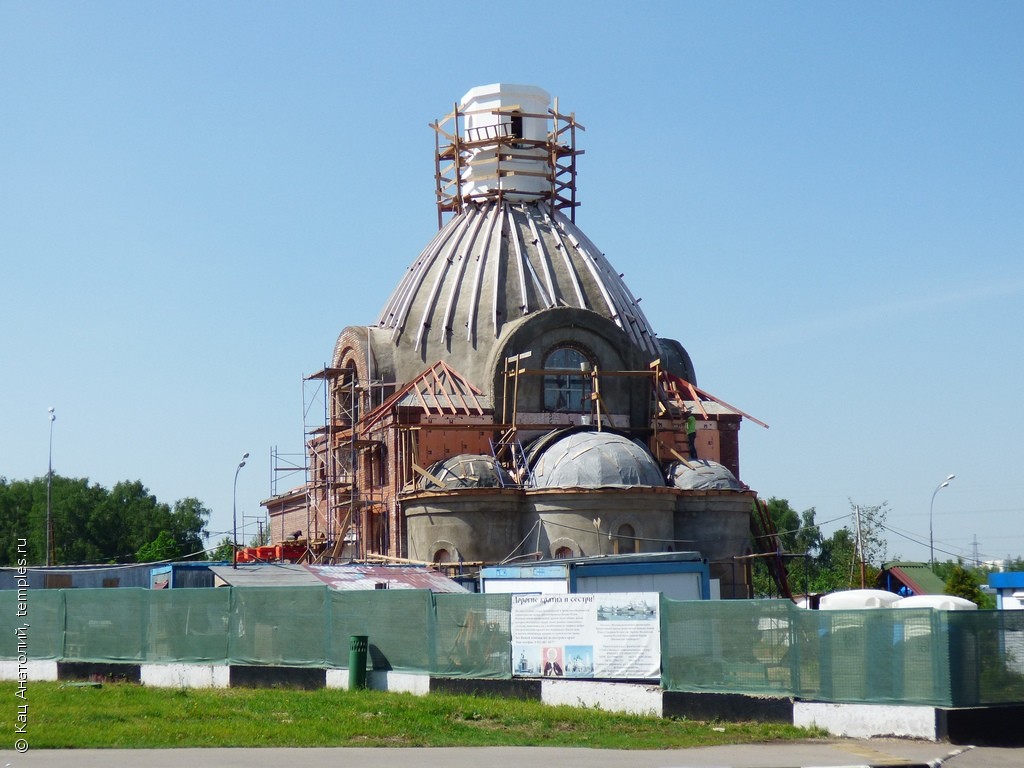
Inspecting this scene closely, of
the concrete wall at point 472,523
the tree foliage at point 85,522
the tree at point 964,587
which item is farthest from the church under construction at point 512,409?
the tree foliage at point 85,522

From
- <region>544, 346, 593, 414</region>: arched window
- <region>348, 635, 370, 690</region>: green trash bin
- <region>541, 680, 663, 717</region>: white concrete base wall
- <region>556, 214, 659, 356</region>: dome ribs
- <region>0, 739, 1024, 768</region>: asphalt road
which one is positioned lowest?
<region>0, 739, 1024, 768</region>: asphalt road

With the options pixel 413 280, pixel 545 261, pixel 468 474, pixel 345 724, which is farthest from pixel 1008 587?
pixel 413 280

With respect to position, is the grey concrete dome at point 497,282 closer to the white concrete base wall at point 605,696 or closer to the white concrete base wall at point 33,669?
the white concrete base wall at point 33,669

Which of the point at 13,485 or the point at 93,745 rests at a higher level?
the point at 13,485

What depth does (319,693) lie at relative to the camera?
24.4 m

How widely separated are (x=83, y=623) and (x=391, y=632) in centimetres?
741

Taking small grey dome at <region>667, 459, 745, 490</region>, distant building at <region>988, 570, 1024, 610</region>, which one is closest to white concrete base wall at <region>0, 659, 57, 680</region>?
distant building at <region>988, 570, 1024, 610</region>

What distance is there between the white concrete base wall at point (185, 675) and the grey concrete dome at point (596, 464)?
58.0 ft

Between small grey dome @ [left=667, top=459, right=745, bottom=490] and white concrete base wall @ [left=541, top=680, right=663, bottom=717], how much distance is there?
77.2 feet

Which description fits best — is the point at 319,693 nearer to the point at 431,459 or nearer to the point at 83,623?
the point at 83,623

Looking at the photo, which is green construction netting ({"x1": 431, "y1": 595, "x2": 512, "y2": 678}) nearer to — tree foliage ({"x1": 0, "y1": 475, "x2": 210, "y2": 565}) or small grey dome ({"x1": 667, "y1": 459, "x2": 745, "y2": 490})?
small grey dome ({"x1": 667, "y1": 459, "x2": 745, "y2": 490})

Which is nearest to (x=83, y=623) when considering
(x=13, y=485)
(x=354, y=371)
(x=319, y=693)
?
(x=319, y=693)

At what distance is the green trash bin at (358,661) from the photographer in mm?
25250

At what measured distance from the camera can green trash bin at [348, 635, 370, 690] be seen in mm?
25250
